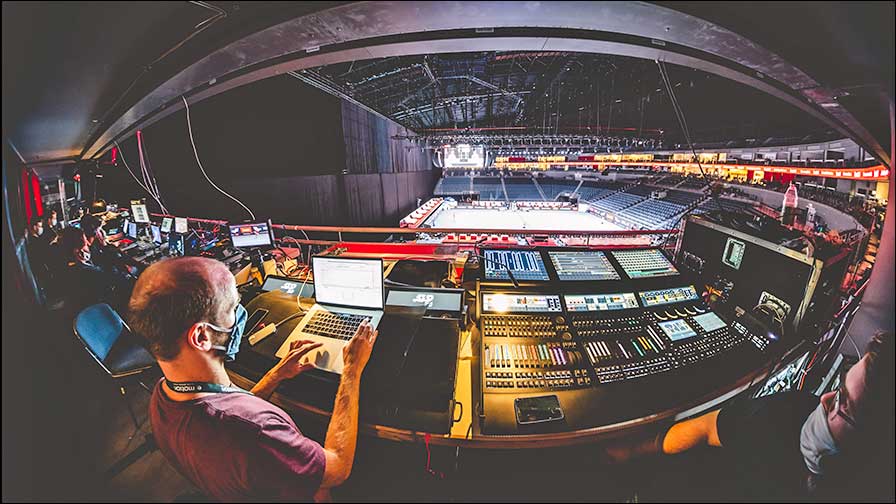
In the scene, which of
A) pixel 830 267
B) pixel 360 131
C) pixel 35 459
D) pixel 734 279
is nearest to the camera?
pixel 35 459

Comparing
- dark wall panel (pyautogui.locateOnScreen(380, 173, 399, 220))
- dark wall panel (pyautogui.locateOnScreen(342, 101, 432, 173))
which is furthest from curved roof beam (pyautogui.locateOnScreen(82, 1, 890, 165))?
dark wall panel (pyautogui.locateOnScreen(380, 173, 399, 220))

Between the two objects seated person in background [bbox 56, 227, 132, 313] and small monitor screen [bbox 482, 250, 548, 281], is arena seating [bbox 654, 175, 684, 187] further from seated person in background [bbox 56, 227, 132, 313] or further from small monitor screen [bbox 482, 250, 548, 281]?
seated person in background [bbox 56, 227, 132, 313]

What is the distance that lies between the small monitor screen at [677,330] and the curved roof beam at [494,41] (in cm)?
127

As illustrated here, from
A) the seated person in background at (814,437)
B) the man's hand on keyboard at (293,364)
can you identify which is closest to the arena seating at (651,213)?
the seated person in background at (814,437)

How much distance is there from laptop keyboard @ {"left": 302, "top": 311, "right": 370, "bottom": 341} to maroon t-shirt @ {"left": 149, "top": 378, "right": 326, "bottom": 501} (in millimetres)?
537

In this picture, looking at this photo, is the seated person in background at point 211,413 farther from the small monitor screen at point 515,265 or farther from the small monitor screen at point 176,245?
the small monitor screen at point 176,245

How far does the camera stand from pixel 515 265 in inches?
77.7

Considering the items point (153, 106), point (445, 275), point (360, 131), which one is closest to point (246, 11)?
point (153, 106)

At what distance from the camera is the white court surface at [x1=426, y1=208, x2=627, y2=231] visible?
14141 mm

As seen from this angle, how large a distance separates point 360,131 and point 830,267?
27.3 ft

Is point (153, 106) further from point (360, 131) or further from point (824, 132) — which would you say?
point (824, 132)

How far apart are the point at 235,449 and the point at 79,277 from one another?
13.0 feet

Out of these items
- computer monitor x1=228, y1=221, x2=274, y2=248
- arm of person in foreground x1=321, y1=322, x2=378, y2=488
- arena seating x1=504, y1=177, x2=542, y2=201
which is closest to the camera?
arm of person in foreground x1=321, y1=322, x2=378, y2=488

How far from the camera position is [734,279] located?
1981 mm
